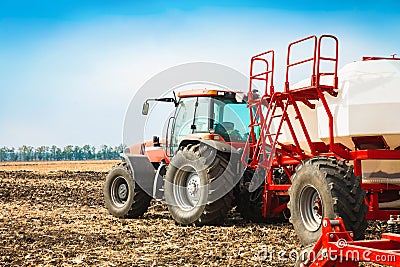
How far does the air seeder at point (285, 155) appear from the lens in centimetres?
709

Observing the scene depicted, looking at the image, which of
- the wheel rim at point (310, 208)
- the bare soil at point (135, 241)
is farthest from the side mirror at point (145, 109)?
the wheel rim at point (310, 208)

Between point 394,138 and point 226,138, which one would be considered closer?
point 394,138

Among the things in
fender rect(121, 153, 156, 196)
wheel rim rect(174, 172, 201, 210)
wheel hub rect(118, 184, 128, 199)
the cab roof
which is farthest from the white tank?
wheel hub rect(118, 184, 128, 199)

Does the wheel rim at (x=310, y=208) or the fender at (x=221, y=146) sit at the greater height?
the fender at (x=221, y=146)

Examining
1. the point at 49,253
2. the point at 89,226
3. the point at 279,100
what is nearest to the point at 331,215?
the point at 279,100

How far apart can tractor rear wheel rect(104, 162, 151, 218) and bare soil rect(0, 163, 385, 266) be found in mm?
239

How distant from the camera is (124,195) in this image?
39.3ft

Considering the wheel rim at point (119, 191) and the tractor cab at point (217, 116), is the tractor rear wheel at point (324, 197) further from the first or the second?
the wheel rim at point (119, 191)

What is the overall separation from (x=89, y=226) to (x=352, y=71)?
5566 millimetres

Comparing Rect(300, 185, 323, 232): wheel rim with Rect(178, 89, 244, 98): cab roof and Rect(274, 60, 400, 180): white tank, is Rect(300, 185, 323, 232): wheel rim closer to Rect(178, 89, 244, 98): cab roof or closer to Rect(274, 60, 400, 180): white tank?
Rect(274, 60, 400, 180): white tank

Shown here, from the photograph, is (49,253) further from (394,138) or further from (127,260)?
(394,138)

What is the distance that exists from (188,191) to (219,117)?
5.04 feet

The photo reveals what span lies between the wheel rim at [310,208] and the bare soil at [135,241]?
0.43 metres

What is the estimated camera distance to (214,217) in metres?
9.55
